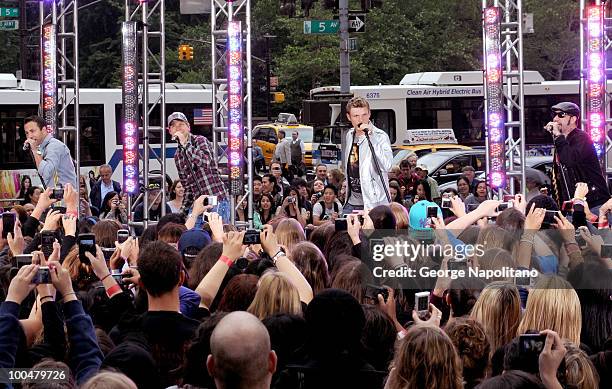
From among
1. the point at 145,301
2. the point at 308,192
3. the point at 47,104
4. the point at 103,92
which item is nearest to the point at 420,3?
the point at 103,92

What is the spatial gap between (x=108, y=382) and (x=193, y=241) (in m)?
4.63

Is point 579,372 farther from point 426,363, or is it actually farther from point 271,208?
point 271,208

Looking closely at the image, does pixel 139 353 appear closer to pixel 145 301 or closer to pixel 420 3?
pixel 145 301

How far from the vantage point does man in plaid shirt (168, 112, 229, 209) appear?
46.4 feet

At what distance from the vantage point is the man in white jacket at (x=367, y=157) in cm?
1216

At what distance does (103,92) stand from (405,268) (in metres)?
23.2

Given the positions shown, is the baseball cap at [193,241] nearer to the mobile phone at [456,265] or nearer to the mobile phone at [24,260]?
the mobile phone at [456,265]

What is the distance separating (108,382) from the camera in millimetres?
4148

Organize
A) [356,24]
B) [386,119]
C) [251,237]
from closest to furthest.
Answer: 1. [251,237]
2. [356,24]
3. [386,119]

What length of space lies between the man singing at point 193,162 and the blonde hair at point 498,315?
8.25m

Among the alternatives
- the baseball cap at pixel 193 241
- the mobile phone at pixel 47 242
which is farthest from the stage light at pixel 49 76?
the mobile phone at pixel 47 242

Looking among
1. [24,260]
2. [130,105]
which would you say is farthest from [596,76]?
[24,260]

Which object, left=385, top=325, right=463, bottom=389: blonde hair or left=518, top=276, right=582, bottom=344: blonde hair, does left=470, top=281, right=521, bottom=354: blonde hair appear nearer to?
left=518, top=276, right=582, bottom=344: blonde hair

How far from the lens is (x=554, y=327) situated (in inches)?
239
